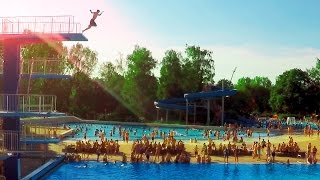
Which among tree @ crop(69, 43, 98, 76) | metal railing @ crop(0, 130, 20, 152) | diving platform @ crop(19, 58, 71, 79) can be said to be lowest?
metal railing @ crop(0, 130, 20, 152)

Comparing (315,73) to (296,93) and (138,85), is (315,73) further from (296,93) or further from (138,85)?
(138,85)

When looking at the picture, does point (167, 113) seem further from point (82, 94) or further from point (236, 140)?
point (236, 140)

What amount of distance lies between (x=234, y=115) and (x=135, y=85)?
17.1 meters

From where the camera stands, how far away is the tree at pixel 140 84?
79375 mm

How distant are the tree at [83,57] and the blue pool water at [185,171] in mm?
52007

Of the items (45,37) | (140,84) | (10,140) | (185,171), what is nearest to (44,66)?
(45,37)

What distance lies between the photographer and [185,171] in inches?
1336

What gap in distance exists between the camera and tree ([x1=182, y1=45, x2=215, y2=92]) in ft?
269

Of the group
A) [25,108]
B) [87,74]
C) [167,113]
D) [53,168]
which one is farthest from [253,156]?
[87,74]

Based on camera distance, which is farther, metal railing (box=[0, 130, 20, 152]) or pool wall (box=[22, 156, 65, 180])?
pool wall (box=[22, 156, 65, 180])

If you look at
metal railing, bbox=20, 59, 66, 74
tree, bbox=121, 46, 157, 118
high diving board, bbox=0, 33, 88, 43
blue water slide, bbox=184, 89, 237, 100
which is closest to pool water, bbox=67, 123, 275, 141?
blue water slide, bbox=184, 89, 237, 100

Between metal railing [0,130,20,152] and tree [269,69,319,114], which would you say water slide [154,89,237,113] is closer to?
tree [269,69,319,114]

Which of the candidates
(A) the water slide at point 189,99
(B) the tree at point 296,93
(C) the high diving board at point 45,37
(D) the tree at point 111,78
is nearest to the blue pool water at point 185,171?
(C) the high diving board at point 45,37

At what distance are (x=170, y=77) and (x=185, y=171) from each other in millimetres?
48675
